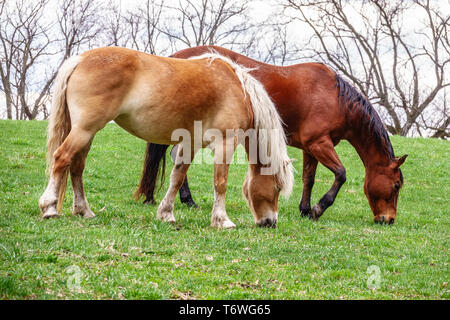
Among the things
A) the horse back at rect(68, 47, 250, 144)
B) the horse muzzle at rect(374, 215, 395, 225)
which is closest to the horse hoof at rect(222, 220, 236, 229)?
the horse back at rect(68, 47, 250, 144)

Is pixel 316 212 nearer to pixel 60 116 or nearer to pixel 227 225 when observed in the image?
pixel 227 225

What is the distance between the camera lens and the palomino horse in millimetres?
5730

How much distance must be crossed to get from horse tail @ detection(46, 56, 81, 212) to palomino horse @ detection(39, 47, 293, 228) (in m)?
0.01

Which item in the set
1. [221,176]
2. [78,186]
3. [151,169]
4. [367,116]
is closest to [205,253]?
[221,176]

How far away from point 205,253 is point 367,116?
4562 mm

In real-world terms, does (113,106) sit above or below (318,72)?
below

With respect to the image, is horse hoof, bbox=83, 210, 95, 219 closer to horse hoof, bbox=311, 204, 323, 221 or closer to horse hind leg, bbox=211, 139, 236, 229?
horse hind leg, bbox=211, 139, 236, 229

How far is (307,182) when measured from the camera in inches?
353

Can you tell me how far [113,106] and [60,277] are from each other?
259 cm

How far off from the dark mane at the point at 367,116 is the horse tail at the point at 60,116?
4.71m

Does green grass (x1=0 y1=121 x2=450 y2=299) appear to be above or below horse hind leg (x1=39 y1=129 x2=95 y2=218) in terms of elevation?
below

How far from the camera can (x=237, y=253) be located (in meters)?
5.21
